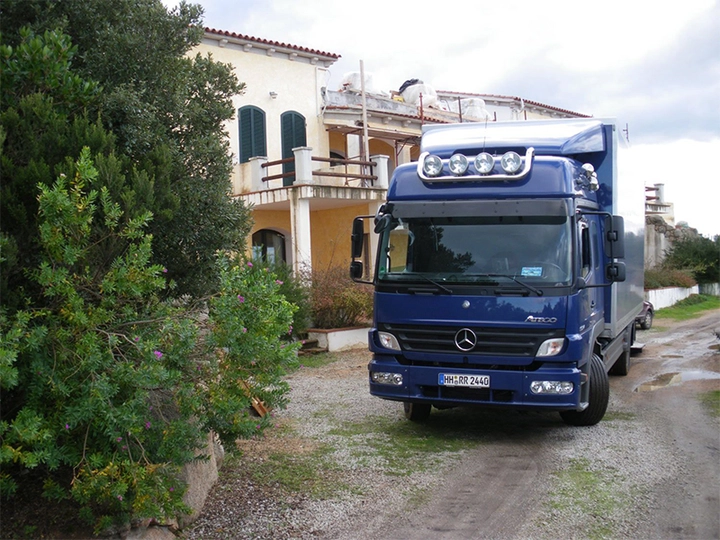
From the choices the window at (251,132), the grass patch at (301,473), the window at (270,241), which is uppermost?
the window at (251,132)

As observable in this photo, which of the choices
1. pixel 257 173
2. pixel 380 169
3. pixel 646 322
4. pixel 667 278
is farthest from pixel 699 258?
pixel 257 173

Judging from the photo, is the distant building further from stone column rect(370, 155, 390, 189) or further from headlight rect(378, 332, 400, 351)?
headlight rect(378, 332, 400, 351)

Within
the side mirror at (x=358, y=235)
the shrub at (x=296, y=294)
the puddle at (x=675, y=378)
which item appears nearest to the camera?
the side mirror at (x=358, y=235)

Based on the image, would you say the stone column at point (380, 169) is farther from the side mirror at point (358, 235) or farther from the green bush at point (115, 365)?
the green bush at point (115, 365)

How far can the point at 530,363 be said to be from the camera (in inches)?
295

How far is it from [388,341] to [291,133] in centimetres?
1373

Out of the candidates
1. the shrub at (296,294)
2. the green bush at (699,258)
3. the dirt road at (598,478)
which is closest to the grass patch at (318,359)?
the shrub at (296,294)

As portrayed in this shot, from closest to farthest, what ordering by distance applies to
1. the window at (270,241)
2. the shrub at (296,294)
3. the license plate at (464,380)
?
the license plate at (464,380), the shrub at (296,294), the window at (270,241)

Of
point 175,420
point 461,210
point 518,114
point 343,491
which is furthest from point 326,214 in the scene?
point 175,420

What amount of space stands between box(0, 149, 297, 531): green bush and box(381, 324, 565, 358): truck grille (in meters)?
2.71

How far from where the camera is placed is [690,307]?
1074 inches

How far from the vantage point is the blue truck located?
7.48 meters

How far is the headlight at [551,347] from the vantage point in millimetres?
7445

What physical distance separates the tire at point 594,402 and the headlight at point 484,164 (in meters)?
2.58
